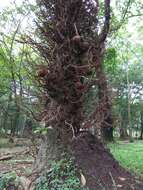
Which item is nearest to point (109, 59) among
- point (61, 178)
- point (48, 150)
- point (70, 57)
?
point (70, 57)

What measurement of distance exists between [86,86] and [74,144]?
0.98 meters

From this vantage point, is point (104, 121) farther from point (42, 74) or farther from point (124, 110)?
point (124, 110)

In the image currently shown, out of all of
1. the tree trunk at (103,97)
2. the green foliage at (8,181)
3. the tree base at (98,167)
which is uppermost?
the tree trunk at (103,97)

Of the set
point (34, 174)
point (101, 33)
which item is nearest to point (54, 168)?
point (34, 174)

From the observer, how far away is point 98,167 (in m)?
5.31

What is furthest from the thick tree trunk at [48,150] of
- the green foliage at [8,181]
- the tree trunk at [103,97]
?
the tree trunk at [103,97]

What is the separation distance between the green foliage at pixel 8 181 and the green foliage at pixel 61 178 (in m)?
0.40

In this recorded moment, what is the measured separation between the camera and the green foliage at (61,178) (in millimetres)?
4895

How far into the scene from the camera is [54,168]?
516 centimetres

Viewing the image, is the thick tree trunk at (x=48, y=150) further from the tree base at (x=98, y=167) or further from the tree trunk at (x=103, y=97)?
the tree trunk at (x=103, y=97)

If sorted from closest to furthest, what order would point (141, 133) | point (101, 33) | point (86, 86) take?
point (86, 86) → point (101, 33) → point (141, 133)

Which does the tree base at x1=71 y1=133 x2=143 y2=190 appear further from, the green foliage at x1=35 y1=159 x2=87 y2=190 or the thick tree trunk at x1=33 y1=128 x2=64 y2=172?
the thick tree trunk at x1=33 y1=128 x2=64 y2=172

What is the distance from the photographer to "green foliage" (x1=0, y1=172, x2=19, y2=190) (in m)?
5.16

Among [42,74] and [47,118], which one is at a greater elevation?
[42,74]
